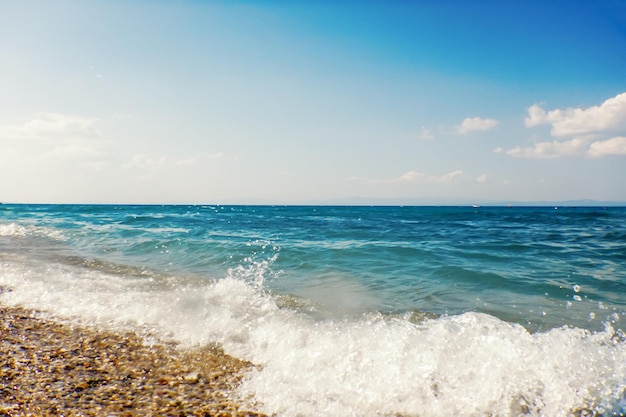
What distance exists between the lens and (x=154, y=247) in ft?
55.2

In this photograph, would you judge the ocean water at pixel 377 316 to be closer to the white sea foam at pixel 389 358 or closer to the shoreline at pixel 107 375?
the white sea foam at pixel 389 358

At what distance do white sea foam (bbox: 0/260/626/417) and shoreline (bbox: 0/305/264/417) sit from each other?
1.34 ft

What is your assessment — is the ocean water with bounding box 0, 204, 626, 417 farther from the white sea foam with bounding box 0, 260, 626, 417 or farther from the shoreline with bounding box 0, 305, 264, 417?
the shoreline with bounding box 0, 305, 264, 417

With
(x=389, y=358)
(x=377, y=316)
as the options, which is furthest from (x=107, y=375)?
(x=377, y=316)

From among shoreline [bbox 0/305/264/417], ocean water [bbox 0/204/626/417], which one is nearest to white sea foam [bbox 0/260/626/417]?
ocean water [bbox 0/204/626/417]

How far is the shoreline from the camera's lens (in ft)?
13.1

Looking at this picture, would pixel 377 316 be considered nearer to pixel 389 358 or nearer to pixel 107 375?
pixel 389 358

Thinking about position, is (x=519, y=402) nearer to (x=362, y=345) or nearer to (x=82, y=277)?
(x=362, y=345)

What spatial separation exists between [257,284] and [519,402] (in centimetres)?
710

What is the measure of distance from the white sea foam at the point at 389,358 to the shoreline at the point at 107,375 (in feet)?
1.34

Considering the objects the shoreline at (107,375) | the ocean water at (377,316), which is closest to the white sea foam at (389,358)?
the ocean water at (377,316)

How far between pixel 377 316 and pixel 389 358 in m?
2.27

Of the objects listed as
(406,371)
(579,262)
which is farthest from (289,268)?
(579,262)

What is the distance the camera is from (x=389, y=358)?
17.2 ft
